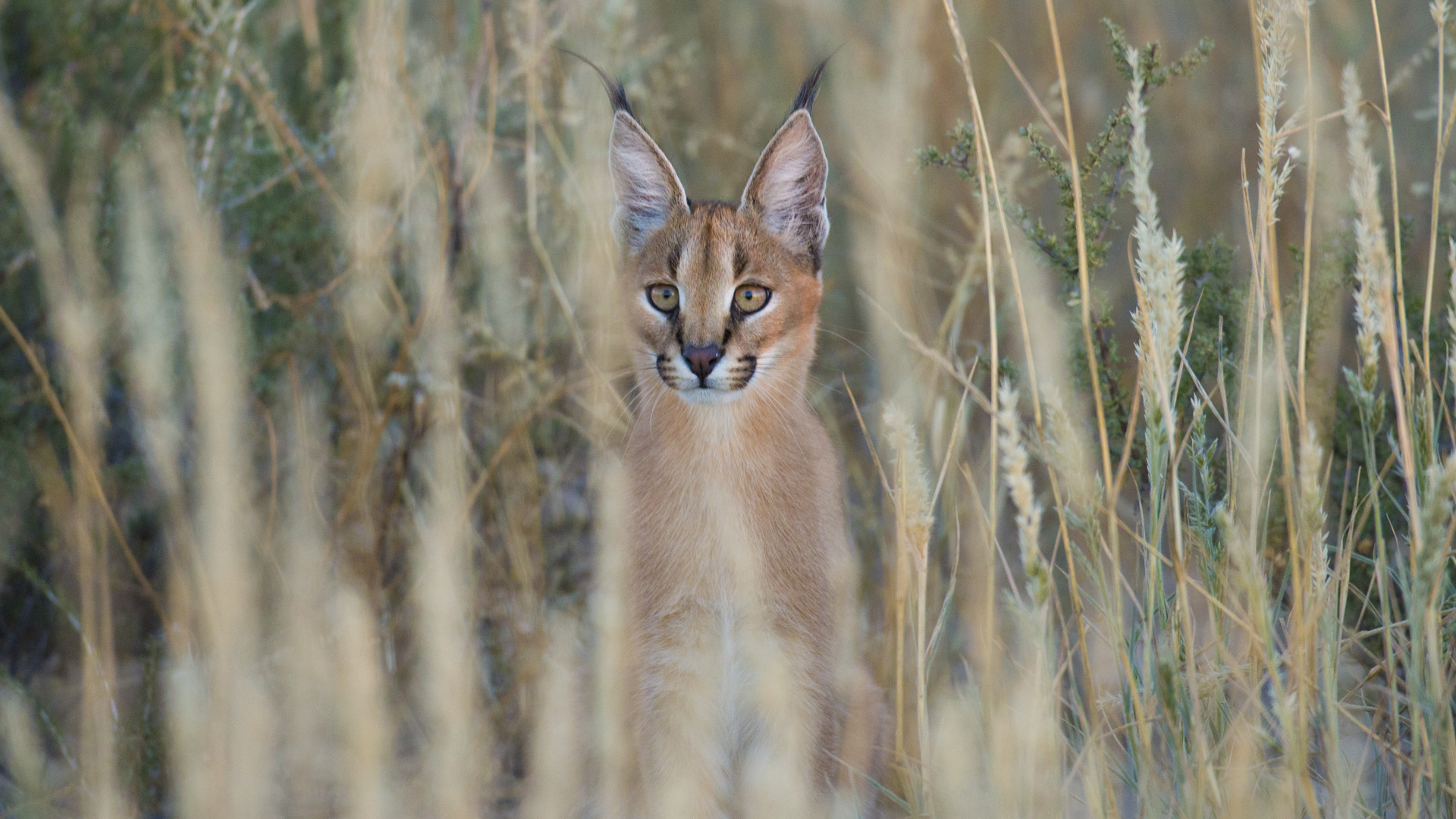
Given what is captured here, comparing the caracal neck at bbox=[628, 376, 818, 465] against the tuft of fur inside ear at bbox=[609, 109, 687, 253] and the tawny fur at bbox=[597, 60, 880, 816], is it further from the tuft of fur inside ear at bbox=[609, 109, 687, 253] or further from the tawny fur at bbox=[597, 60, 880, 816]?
the tuft of fur inside ear at bbox=[609, 109, 687, 253]

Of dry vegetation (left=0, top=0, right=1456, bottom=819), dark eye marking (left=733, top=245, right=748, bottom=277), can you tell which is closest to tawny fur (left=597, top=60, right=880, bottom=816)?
dark eye marking (left=733, top=245, right=748, bottom=277)

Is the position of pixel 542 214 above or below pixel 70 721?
above

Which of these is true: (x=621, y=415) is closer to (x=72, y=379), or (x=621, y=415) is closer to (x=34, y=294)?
(x=72, y=379)

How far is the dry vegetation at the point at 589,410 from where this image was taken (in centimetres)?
188

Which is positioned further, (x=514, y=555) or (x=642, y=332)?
(x=514, y=555)

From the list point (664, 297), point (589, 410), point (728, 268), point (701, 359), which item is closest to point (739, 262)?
point (728, 268)

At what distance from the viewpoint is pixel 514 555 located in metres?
3.36

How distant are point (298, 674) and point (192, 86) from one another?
76.4 inches

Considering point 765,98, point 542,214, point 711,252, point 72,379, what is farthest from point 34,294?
point 765,98

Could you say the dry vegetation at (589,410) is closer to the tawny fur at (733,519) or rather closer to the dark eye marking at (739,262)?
the tawny fur at (733,519)

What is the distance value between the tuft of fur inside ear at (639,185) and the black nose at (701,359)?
44 centimetres

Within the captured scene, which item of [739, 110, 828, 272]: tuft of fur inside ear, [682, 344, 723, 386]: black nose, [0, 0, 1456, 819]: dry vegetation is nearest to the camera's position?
[0, 0, 1456, 819]: dry vegetation

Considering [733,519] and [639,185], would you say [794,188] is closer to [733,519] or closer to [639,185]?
[639,185]

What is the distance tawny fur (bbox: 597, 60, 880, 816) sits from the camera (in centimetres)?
268
